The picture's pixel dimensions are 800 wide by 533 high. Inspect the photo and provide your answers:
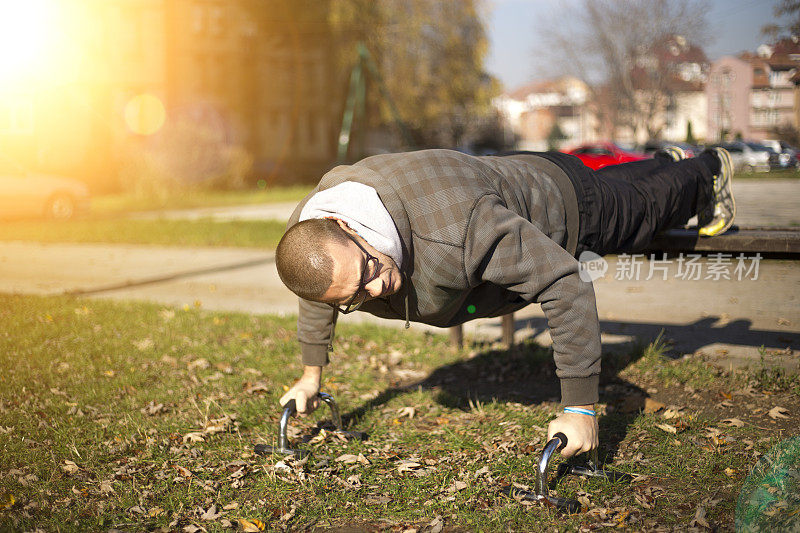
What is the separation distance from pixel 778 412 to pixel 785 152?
3151 millimetres

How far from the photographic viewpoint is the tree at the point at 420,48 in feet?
102

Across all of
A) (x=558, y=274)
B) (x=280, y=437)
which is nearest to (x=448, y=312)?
(x=558, y=274)

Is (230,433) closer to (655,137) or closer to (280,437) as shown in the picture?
(280,437)

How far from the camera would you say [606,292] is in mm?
7020

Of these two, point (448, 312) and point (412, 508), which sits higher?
point (448, 312)

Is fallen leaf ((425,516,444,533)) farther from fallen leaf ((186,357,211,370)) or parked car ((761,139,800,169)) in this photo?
parked car ((761,139,800,169))

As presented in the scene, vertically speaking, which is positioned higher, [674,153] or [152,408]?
[674,153]

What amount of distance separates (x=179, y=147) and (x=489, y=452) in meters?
20.3

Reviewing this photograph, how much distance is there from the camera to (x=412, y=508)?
303 centimetres

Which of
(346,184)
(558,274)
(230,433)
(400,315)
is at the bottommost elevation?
(230,433)

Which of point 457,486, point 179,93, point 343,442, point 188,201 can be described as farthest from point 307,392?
point 179,93

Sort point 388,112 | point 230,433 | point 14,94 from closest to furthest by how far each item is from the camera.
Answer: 1. point 230,433
2. point 14,94
3. point 388,112

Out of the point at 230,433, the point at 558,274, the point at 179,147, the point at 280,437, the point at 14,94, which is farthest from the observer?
the point at 14,94

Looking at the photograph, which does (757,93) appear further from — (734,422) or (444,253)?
(444,253)
